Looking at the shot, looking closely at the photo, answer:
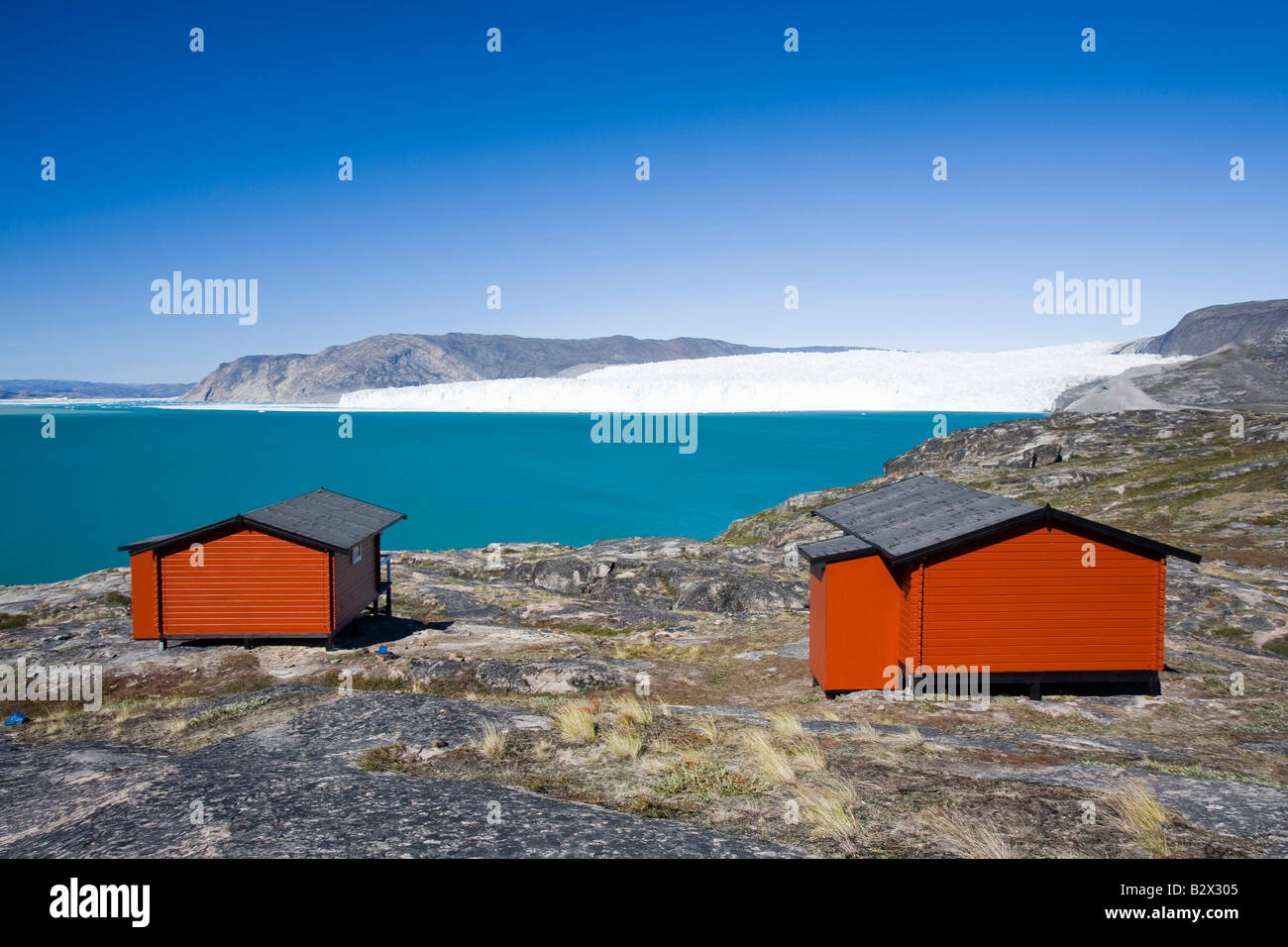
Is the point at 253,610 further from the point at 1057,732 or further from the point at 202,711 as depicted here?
the point at 1057,732

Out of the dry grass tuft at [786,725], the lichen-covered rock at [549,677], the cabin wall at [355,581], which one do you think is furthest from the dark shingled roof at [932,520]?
the cabin wall at [355,581]

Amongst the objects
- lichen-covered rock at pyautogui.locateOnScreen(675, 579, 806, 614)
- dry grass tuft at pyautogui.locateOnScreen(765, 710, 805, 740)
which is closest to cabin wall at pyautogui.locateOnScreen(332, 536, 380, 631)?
lichen-covered rock at pyautogui.locateOnScreen(675, 579, 806, 614)

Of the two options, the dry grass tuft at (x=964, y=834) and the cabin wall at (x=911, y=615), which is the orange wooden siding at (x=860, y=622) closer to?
the cabin wall at (x=911, y=615)

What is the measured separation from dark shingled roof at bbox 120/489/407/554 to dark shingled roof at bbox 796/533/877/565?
42.7 ft

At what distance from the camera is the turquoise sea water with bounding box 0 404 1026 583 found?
7212 cm

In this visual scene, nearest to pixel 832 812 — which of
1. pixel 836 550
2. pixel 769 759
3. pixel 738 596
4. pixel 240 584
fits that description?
pixel 769 759

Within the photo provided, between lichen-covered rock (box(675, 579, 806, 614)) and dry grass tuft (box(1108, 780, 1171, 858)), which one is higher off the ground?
dry grass tuft (box(1108, 780, 1171, 858))

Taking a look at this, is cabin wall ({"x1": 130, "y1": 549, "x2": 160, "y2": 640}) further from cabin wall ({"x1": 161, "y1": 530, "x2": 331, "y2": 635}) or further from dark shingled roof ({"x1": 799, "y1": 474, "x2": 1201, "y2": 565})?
dark shingled roof ({"x1": 799, "y1": 474, "x2": 1201, "y2": 565})

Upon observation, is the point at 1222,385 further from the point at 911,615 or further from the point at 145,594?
the point at 145,594

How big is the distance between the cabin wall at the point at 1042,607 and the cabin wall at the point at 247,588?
16.5m

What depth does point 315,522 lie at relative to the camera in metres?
23.0

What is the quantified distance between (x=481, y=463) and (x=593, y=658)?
10774 cm

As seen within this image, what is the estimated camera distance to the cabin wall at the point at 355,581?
73.0ft
